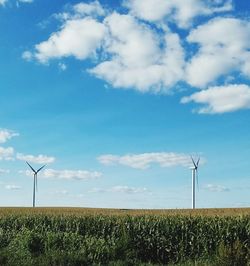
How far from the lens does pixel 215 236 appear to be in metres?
28.9

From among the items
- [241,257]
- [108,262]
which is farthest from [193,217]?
[241,257]

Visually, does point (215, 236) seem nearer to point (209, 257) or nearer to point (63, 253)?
point (209, 257)

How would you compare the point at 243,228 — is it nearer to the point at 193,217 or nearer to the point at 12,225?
the point at 193,217

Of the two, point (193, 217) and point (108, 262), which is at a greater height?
point (193, 217)

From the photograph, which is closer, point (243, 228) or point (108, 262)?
point (108, 262)

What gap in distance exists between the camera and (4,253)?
23.9 meters

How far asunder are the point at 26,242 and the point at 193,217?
9.24 m

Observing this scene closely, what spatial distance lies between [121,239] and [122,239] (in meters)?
0.08

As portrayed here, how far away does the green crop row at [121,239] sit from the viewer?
81.6 ft

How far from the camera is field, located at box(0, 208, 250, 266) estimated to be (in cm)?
2483

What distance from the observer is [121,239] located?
92.2ft

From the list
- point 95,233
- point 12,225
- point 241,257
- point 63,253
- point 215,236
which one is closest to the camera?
A: point 241,257

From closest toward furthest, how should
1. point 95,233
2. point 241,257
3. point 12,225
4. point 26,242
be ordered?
→ point 241,257
point 26,242
point 95,233
point 12,225

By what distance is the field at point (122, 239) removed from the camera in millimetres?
24828
